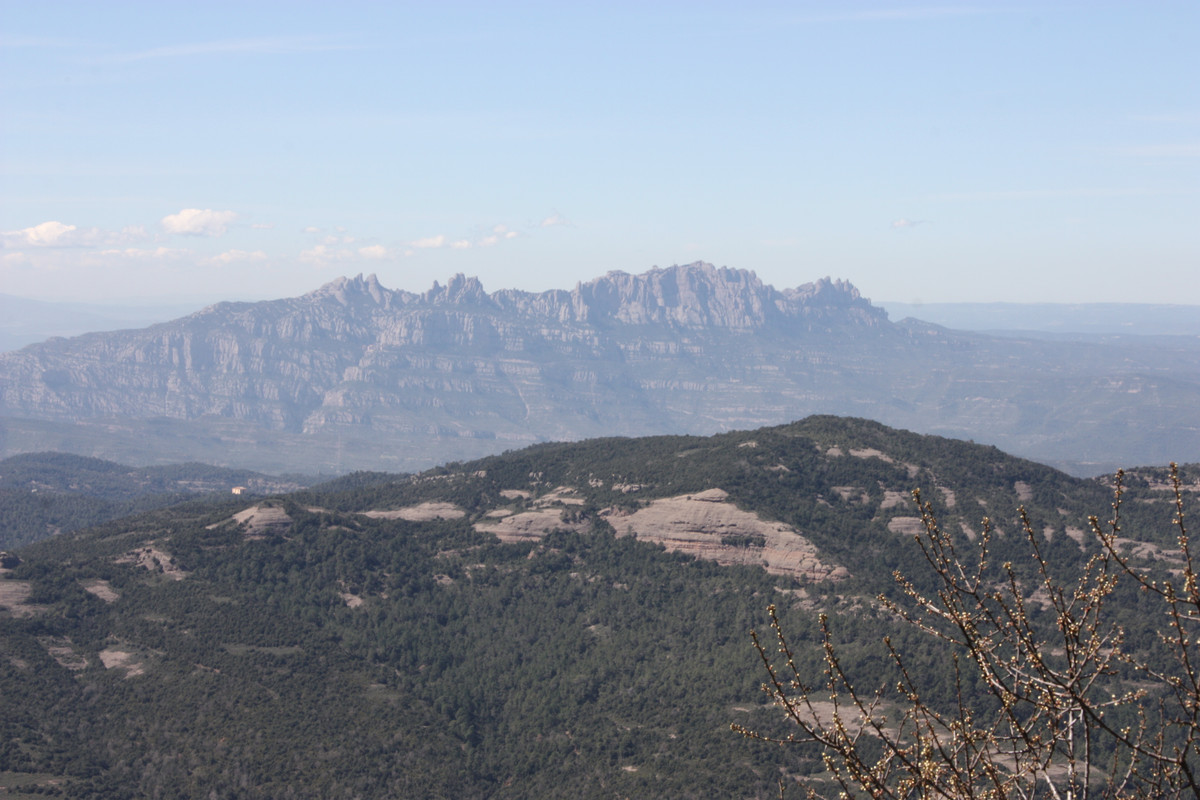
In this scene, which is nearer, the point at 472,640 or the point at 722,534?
the point at 472,640

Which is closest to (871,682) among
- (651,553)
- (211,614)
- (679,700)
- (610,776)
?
(679,700)

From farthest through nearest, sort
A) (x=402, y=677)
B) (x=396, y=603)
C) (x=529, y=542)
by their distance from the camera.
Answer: (x=529, y=542)
(x=396, y=603)
(x=402, y=677)

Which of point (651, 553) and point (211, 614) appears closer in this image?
point (211, 614)

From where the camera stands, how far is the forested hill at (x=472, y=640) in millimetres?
125812

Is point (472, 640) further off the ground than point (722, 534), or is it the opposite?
point (722, 534)

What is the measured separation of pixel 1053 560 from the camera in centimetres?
16138

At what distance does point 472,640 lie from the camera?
17538 centimetres

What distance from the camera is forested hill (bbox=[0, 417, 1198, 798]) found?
126m

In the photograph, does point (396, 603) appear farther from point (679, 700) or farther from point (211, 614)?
point (679, 700)

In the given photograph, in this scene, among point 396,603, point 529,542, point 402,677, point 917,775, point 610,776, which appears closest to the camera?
point 917,775

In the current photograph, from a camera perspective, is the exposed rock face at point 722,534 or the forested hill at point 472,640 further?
the exposed rock face at point 722,534

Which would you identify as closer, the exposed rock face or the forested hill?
the forested hill

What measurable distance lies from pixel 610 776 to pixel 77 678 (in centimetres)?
7944

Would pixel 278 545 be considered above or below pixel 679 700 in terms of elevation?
above
